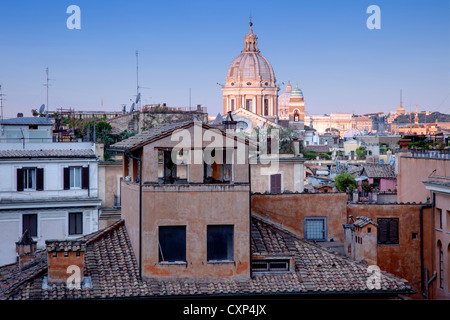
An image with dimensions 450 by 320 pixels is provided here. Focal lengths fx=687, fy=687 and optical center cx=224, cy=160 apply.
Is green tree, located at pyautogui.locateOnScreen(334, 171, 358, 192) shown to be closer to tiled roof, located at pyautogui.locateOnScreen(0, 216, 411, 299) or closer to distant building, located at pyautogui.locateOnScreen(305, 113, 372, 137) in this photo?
tiled roof, located at pyautogui.locateOnScreen(0, 216, 411, 299)

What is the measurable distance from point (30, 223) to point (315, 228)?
964 centimetres

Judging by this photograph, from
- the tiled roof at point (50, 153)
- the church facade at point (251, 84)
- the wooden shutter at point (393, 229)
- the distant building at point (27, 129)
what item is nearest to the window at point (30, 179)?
the tiled roof at point (50, 153)

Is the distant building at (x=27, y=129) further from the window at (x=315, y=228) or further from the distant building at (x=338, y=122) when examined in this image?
the distant building at (x=338, y=122)

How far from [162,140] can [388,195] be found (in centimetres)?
1072

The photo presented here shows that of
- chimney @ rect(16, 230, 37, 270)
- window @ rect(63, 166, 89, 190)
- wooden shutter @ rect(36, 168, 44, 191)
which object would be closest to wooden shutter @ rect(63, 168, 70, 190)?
window @ rect(63, 166, 89, 190)

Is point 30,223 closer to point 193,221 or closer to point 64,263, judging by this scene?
point 64,263

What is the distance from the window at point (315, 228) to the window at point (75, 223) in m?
8.99

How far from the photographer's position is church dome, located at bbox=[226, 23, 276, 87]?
3061 inches

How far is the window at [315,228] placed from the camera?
44.1 ft

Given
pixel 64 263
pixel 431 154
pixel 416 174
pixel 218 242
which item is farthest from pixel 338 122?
pixel 64 263

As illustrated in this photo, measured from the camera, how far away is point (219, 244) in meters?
10.2
